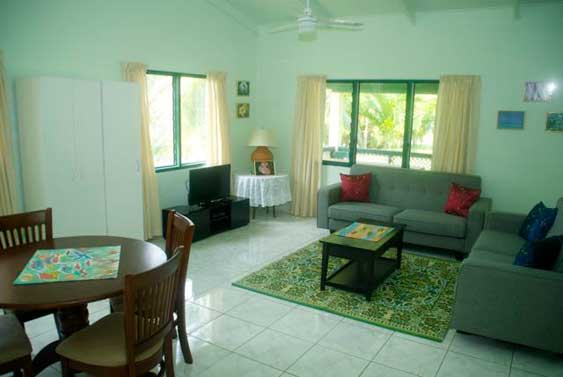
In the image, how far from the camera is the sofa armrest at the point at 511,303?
2982 millimetres

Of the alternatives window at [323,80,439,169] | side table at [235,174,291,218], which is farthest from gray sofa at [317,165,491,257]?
side table at [235,174,291,218]

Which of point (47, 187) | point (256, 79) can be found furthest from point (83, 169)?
point (256, 79)

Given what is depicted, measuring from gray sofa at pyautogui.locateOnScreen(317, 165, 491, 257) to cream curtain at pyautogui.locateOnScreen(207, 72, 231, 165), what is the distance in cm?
167

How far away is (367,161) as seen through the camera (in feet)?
22.0

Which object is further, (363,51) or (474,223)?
(363,51)

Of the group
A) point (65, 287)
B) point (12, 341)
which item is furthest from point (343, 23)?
point (12, 341)

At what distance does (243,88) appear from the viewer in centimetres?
703

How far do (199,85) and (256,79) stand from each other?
4.15 feet

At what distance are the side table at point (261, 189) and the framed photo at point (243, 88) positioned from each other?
4.37 feet

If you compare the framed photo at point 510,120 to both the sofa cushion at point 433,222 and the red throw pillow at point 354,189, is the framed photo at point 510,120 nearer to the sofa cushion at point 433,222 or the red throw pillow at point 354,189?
the sofa cushion at point 433,222

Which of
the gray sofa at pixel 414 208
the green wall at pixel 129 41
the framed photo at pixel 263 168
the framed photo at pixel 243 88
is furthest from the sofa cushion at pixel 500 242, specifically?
the framed photo at pixel 243 88

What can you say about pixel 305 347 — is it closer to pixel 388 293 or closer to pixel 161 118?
A: pixel 388 293

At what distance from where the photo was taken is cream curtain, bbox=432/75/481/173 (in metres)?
5.68

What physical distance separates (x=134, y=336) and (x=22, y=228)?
1.43 meters
